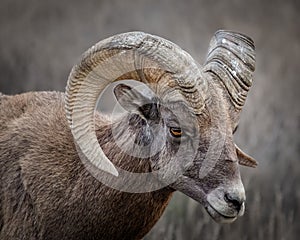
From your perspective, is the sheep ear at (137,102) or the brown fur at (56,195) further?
the brown fur at (56,195)

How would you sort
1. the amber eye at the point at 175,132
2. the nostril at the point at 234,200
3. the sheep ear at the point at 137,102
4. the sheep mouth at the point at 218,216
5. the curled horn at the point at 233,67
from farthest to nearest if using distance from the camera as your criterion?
the curled horn at the point at 233,67 < the sheep ear at the point at 137,102 < the amber eye at the point at 175,132 < the sheep mouth at the point at 218,216 < the nostril at the point at 234,200

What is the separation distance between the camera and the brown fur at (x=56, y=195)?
5891 mm

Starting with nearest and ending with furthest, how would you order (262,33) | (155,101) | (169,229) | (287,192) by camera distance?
(155,101) → (169,229) → (287,192) → (262,33)

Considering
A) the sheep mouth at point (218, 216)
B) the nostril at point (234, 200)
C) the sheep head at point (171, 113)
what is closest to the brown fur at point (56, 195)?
the sheep head at point (171, 113)

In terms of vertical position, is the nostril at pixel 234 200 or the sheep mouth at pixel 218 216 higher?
the nostril at pixel 234 200

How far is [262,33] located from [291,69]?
134cm

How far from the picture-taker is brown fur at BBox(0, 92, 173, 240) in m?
5.89

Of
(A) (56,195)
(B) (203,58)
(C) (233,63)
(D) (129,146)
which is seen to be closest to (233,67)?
A: (C) (233,63)

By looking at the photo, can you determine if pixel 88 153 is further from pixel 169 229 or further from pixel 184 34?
pixel 184 34

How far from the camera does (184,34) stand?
14398 millimetres

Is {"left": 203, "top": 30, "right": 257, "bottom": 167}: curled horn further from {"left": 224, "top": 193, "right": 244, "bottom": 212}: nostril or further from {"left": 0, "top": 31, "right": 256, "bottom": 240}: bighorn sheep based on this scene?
{"left": 224, "top": 193, "right": 244, "bottom": 212}: nostril

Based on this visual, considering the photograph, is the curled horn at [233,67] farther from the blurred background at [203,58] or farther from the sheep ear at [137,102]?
the blurred background at [203,58]

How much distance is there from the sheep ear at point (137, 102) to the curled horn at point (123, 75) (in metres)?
0.10

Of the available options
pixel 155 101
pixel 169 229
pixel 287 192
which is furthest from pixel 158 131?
pixel 287 192
